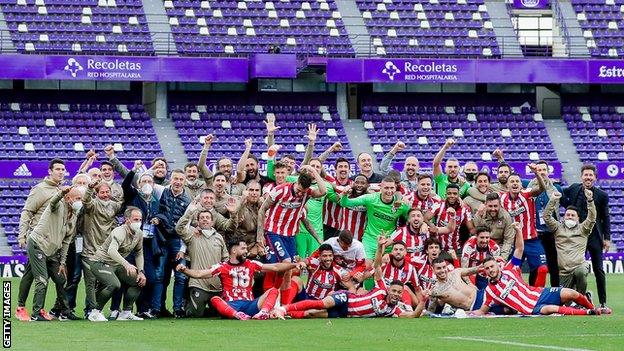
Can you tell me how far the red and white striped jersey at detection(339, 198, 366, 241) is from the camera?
20.1 metres

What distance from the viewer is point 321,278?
18547mm

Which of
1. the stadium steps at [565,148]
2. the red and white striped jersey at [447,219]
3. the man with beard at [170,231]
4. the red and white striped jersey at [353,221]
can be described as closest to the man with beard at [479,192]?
the red and white striped jersey at [447,219]

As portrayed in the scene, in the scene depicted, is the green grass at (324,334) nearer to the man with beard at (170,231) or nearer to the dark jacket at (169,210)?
the man with beard at (170,231)

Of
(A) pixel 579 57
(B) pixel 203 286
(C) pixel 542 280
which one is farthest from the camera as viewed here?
(A) pixel 579 57

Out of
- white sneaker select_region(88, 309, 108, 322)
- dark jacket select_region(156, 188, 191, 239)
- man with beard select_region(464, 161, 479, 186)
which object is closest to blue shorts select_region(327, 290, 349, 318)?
dark jacket select_region(156, 188, 191, 239)

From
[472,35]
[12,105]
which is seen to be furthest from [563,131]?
[12,105]

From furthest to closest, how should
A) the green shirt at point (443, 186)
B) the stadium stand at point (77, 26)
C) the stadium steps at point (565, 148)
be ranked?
the stadium steps at point (565, 148) → the stadium stand at point (77, 26) → the green shirt at point (443, 186)

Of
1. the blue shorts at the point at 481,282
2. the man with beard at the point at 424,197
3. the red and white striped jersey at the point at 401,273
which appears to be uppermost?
the man with beard at the point at 424,197

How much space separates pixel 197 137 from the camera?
4119cm

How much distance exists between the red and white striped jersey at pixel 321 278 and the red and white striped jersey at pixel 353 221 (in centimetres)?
162

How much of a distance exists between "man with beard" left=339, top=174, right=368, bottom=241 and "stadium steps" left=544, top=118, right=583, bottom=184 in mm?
22556

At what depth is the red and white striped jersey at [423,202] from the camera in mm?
19516

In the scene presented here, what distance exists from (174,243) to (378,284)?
275 centimetres

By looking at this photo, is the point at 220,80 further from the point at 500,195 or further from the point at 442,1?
the point at 500,195
